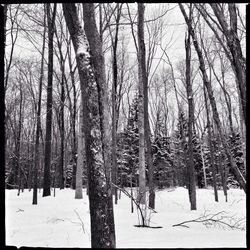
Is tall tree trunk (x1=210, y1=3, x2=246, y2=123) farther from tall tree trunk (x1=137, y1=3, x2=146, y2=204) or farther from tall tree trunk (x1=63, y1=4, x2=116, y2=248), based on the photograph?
tall tree trunk (x1=137, y1=3, x2=146, y2=204)

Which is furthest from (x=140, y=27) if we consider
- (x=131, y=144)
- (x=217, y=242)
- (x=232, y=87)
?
(x=131, y=144)

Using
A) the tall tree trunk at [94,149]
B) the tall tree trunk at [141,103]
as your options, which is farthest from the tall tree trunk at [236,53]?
the tall tree trunk at [141,103]

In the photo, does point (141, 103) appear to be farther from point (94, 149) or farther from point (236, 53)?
point (94, 149)

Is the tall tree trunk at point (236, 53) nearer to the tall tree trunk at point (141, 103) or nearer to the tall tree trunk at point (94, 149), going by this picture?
the tall tree trunk at point (94, 149)

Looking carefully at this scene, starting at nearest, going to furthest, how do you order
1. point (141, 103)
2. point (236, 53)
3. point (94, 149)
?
point (94, 149) < point (236, 53) < point (141, 103)

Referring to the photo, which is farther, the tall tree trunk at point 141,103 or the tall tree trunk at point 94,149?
the tall tree trunk at point 141,103

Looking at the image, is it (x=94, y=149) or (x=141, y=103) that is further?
(x=141, y=103)

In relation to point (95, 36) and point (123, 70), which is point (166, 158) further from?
point (95, 36)

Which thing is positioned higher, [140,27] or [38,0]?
[140,27]

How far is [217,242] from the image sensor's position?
3.89 meters

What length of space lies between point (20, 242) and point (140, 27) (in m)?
7.59

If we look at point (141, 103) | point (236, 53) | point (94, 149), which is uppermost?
point (141, 103)

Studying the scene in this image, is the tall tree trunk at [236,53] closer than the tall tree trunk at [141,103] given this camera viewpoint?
Yes

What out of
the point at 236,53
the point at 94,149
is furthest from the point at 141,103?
the point at 94,149
